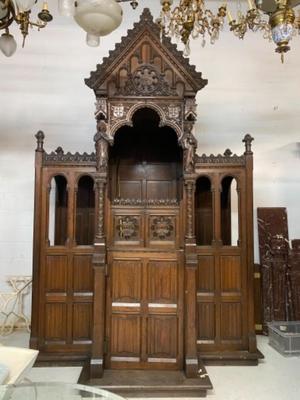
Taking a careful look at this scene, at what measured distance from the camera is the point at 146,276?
2918 millimetres

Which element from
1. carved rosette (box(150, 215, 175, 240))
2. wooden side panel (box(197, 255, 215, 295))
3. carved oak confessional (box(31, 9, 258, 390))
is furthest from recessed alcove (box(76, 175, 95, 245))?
wooden side panel (box(197, 255, 215, 295))

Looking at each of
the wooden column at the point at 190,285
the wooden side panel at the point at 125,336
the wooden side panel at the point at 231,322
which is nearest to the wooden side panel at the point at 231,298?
the wooden side panel at the point at 231,322

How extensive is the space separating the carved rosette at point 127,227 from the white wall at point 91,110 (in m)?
1.59

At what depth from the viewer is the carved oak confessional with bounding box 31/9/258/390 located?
9.41 feet

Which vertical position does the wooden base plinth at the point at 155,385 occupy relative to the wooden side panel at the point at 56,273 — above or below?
below

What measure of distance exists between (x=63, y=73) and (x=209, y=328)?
3603mm

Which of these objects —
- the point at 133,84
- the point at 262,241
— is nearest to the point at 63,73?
the point at 133,84

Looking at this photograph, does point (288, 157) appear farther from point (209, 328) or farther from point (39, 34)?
point (39, 34)

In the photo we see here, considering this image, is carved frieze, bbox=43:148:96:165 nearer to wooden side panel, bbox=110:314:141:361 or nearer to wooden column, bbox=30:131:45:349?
wooden column, bbox=30:131:45:349

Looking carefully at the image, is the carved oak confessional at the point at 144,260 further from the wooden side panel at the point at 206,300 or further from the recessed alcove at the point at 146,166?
the recessed alcove at the point at 146,166

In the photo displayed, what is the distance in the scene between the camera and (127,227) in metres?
2.96

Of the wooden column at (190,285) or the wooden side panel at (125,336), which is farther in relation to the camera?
the wooden side panel at (125,336)

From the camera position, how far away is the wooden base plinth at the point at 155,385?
2.54 metres

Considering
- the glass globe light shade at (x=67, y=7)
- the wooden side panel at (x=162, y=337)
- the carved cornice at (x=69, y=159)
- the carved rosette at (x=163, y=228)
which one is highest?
the glass globe light shade at (x=67, y=7)
